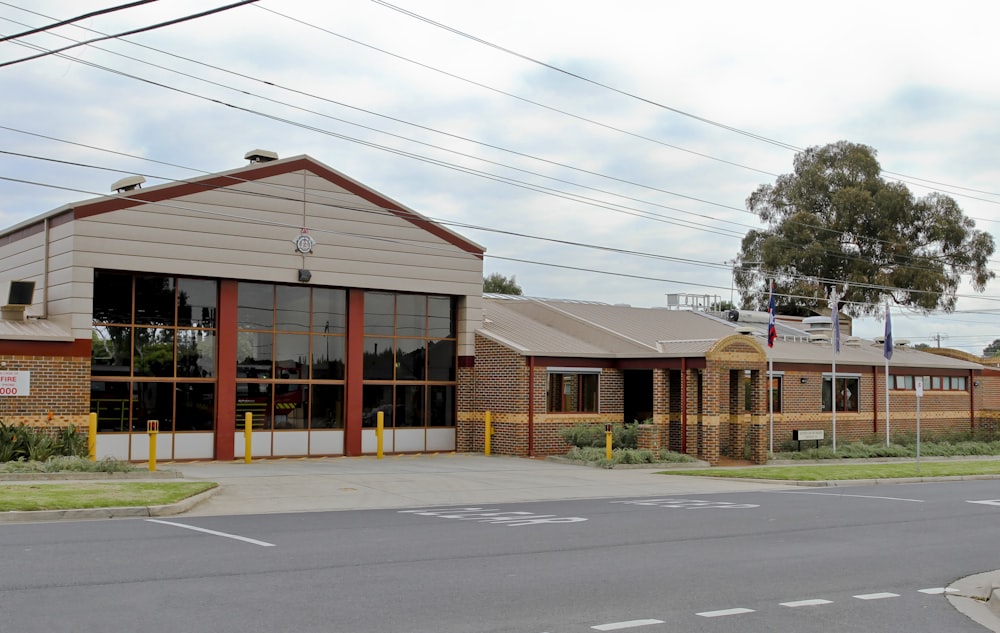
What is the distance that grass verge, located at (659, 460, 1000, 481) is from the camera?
85.3 feet

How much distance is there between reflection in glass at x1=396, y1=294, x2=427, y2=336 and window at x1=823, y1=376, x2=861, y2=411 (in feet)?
50.9

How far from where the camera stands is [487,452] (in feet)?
→ 101

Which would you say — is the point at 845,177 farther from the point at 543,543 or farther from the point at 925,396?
the point at 543,543

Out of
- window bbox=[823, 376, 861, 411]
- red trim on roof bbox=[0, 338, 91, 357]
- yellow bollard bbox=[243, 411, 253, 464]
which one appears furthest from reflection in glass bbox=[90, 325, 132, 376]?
window bbox=[823, 376, 861, 411]

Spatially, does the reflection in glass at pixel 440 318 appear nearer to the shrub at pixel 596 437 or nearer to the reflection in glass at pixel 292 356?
the reflection in glass at pixel 292 356

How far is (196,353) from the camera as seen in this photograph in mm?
26531

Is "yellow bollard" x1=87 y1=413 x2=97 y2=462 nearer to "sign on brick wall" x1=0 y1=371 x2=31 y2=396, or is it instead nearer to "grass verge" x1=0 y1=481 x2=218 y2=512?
"sign on brick wall" x1=0 y1=371 x2=31 y2=396

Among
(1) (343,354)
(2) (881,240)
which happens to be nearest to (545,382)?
(1) (343,354)

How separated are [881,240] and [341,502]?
52400 mm

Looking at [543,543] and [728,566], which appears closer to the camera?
[728,566]

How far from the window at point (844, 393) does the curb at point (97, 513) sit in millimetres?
26395

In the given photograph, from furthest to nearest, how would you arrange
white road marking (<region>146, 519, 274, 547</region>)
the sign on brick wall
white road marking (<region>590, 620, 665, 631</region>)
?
the sign on brick wall < white road marking (<region>146, 519, 274, 547</region>) < white road marking (<region>590, 620, 665, 631</region>)

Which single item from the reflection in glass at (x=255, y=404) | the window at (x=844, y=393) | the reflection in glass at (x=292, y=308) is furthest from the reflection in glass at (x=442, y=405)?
the window at (x=844, y=393)

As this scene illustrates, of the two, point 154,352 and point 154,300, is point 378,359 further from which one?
point 154,300
